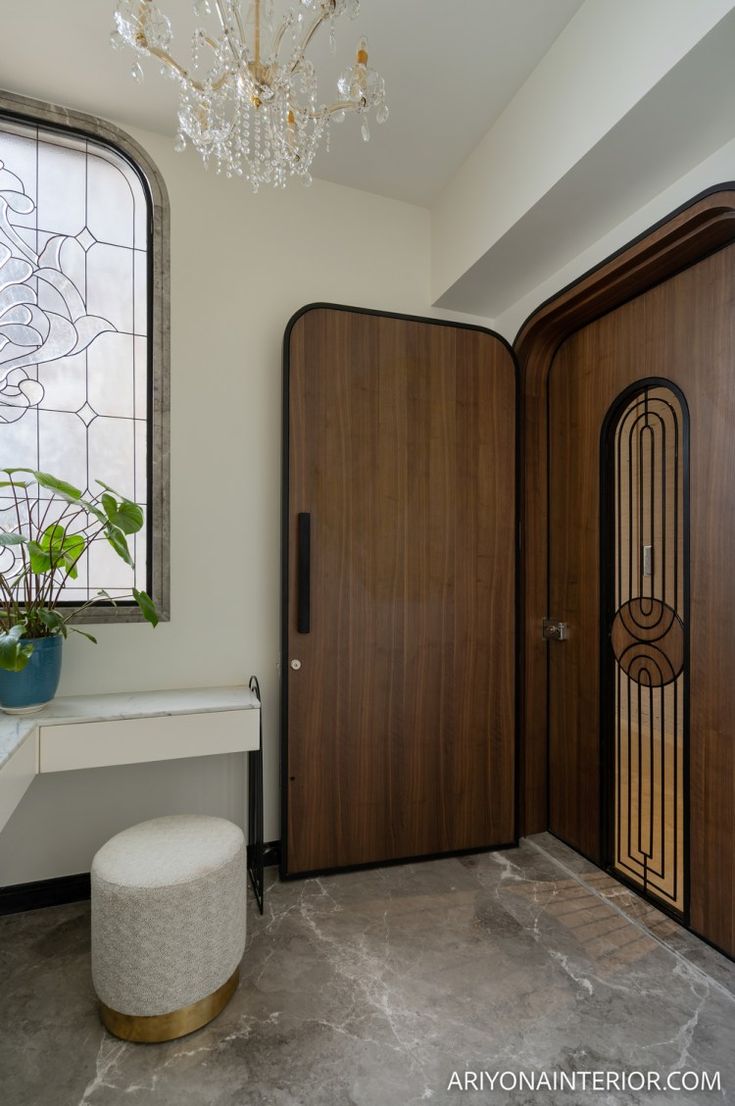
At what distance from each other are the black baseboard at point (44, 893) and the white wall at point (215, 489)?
0.14ft

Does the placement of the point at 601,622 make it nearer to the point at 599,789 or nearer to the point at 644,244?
the point at 599,789

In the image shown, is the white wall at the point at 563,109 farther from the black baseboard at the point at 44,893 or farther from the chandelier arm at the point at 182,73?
the black baseboard at the point at 44,893

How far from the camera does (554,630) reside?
2549mm

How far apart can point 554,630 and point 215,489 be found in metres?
1.55

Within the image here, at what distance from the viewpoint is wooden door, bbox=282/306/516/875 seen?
7.41 ft

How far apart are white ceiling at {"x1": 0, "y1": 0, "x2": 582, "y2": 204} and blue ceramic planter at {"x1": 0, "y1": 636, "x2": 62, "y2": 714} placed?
191 centimetres

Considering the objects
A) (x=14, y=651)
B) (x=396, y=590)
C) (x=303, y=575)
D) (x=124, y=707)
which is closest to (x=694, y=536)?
(x=396, y=590)

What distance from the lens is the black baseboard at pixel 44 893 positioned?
2053 millimetres

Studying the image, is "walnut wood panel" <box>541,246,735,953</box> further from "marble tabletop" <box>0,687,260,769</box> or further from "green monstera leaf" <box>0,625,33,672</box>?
"green monstera leaf" <box>0,625,33,672</box>

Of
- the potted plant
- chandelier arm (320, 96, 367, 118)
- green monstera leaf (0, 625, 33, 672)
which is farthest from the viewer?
the potted plant

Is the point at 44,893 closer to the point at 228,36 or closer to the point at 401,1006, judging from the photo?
→ the point at 401,1006

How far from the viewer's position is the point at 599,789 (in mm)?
2293

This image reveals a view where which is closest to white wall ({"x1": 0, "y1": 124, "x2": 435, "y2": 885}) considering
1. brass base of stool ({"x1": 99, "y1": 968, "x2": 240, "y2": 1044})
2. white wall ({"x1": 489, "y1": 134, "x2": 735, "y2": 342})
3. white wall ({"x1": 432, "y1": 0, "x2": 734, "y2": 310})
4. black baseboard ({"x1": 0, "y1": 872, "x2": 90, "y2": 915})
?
black baseboard ({"x1": 0, "y1": 872, "x2": 90, "y2": 915})

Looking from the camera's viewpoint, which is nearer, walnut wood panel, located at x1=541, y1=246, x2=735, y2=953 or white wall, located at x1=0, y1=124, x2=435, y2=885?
walnut wood panel, located at x1=541, y1=246, x2=735, y2=953
